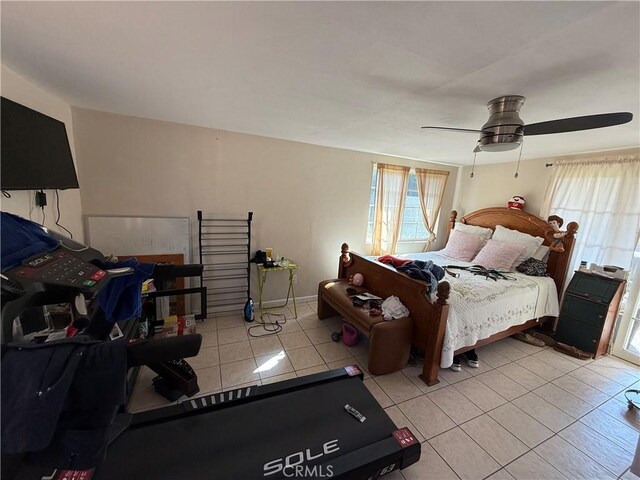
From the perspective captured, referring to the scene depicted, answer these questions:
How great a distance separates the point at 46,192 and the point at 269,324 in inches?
93.1

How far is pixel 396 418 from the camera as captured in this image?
188 cm

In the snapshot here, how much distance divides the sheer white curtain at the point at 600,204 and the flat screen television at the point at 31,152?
204 inches

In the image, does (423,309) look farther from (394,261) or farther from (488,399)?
(488,399)

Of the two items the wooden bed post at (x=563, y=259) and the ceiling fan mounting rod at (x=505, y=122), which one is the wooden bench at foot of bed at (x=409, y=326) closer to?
the ceiling fan mounting rod at (x=505, y=122)

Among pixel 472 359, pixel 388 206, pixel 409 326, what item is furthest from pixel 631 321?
pixel 388 206

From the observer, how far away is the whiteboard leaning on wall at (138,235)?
261 cm

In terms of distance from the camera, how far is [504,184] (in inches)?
155

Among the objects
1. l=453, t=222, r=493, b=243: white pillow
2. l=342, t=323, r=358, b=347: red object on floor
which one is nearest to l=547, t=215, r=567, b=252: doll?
l=453, t=222, r=493, b=243: white pillow

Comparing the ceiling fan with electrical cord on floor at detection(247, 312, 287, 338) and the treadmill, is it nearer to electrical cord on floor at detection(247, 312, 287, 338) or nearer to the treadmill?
the treadmill

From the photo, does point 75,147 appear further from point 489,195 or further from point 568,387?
point 489,195

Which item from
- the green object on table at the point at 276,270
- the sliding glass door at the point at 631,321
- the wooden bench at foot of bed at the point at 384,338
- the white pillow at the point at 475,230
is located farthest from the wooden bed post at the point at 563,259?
the green object on table at the point at 276,270

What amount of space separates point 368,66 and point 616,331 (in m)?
3.91

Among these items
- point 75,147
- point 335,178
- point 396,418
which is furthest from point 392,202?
point 75,147

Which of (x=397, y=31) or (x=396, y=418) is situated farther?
(x=396, y=418)
